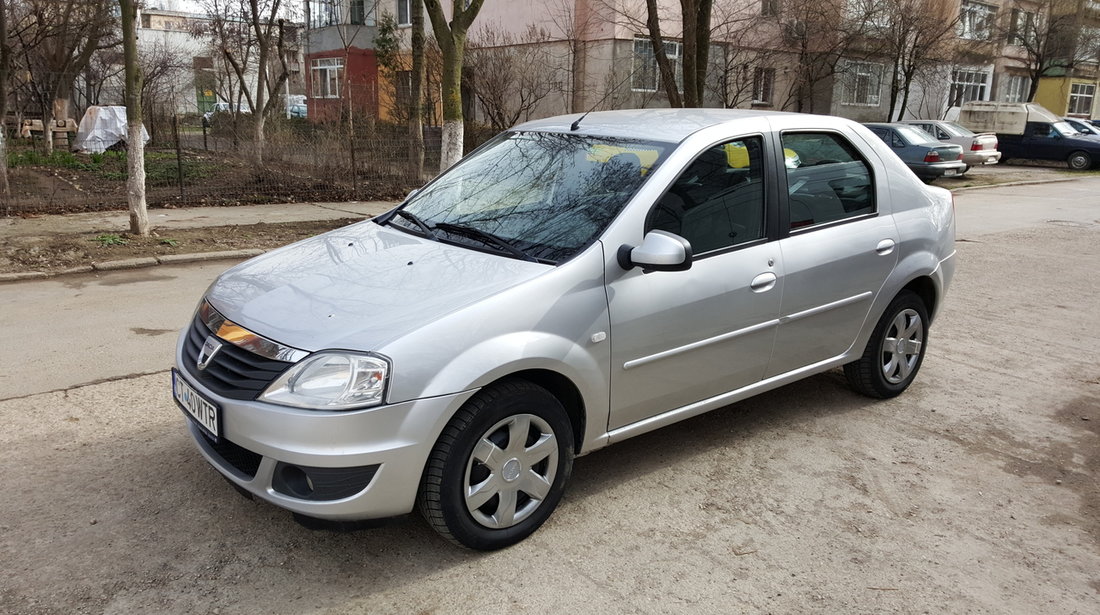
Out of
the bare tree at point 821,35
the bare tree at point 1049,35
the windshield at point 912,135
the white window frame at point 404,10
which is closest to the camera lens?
the windshield at point 912,135

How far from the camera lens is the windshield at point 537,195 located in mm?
3609

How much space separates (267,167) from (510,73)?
28.4 feet

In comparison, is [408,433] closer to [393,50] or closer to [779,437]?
[779,437]

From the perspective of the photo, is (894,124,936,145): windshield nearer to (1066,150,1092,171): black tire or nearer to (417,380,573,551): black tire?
(1066,150,1092,171): black tire

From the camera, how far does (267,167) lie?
13531 millimetres

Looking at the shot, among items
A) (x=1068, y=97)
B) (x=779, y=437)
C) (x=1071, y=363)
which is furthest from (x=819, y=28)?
(x=1068, y=97)

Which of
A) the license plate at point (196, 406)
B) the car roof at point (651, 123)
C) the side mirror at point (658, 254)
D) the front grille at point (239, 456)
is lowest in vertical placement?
the front grille at point (239, 456)

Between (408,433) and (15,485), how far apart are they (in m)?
2.11

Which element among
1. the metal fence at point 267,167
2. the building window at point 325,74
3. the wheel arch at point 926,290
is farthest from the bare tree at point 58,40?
the wheel arch at point 926,290

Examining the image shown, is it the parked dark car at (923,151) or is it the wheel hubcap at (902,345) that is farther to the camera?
the parked dark car at (923,151)

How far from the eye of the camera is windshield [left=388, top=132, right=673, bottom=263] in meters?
3.61

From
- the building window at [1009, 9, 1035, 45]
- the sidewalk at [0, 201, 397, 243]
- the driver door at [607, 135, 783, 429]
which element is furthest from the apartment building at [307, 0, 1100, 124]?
the driver door at [607, 135, 783, 429]

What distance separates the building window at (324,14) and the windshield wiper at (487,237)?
29.3m

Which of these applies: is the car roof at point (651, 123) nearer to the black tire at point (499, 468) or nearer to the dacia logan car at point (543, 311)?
the dacia logan car at point (543, 311)
